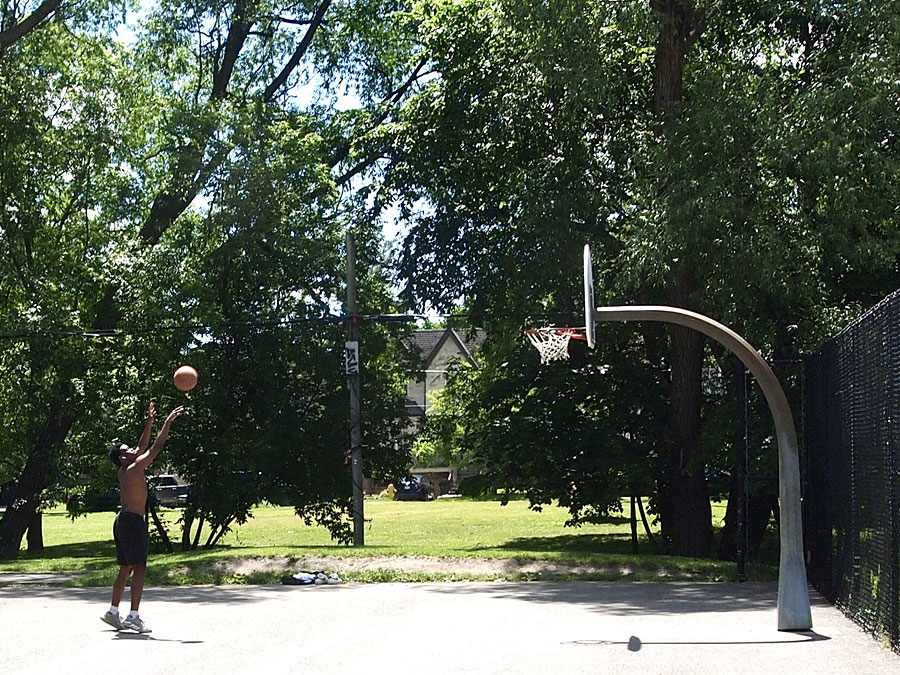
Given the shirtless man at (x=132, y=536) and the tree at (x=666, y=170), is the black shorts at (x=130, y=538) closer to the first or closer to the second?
the shirtless man at (x=132, y=536)

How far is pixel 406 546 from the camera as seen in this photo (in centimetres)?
2280

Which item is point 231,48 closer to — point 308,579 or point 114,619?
point 308,579

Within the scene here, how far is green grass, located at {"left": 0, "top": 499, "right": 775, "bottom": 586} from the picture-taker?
61.4 ft

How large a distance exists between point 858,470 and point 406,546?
11453 millimetres

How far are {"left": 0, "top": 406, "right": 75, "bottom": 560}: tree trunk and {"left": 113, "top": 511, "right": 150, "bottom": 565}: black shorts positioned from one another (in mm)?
18659

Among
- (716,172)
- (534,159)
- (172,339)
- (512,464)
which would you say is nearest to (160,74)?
(172,339)

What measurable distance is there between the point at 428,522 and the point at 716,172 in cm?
2687

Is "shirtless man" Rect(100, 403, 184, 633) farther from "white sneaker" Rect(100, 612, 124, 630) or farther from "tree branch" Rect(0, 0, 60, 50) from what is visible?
"tree branch" Rect(0, 0, 60, 50)

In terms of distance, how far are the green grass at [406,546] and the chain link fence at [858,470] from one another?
9.12 ft

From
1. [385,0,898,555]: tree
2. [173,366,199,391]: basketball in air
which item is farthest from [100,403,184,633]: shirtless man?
[385,0,898,555]: tree

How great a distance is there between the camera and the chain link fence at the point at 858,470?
35.8ft

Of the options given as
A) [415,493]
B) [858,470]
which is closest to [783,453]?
[858,470]

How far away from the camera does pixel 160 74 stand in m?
35.1

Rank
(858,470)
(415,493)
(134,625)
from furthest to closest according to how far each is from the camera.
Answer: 1. (415,493)
2. (858,470)
3. (134,625)
